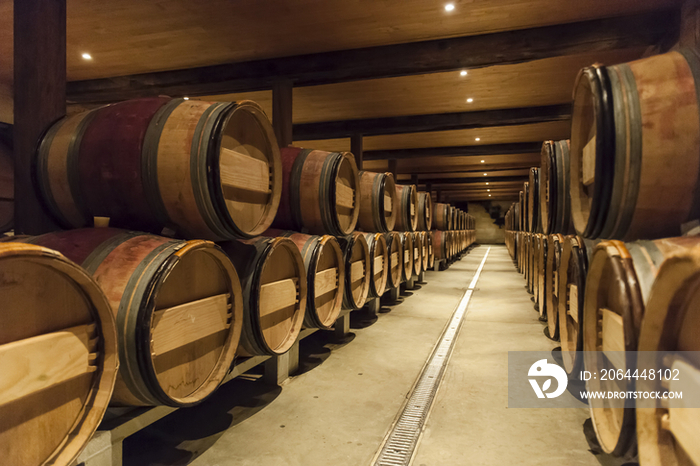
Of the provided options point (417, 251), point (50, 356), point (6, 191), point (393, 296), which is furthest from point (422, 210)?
point (50, 356)

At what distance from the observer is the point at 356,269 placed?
4.16 metres

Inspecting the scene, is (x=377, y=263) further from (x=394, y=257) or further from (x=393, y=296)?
(x=393, y=296)

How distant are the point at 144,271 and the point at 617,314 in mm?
1980

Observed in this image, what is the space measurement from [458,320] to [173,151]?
13.1 feet

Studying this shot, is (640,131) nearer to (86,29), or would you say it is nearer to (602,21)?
(602,21)

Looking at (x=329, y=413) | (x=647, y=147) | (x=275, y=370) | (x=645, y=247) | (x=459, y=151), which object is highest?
(x=459, y=151)

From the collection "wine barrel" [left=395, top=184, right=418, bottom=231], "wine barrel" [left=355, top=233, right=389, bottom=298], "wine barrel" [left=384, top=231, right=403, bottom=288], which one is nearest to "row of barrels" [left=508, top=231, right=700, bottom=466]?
"wine barrel" [left=355, top=233, right=389, bottom=298]

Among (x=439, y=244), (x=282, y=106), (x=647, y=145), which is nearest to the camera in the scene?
(x=647, y=145)

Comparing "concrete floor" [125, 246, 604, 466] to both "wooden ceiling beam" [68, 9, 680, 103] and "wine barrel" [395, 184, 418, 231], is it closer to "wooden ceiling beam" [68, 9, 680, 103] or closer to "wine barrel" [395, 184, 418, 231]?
"wine barrel" [395, 184, 418, 231]

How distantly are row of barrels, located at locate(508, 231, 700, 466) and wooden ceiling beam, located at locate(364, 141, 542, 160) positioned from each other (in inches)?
358

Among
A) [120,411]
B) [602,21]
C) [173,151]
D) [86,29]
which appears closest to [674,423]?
[120,411]

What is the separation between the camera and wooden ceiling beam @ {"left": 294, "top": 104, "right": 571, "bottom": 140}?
707 centimetres

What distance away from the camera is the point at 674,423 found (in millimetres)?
1092

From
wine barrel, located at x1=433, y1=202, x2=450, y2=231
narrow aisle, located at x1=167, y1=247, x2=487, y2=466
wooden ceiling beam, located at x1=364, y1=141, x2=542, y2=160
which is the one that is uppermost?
wooden ceiling beam, located at x1=364, y1=141, x2=542, y2=160
